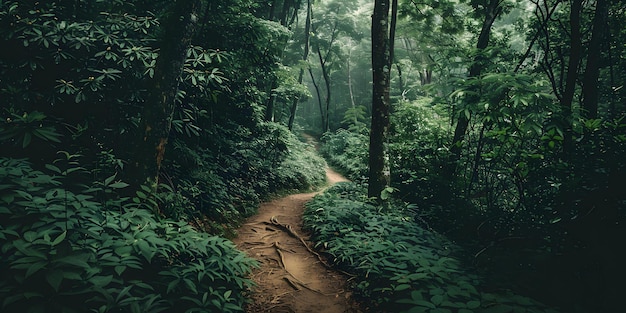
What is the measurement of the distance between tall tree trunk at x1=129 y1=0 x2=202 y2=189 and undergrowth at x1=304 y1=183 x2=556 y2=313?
3.36m

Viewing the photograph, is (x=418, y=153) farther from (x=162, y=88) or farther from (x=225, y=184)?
(x=162, y=88)

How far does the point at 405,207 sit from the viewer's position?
7.21 meters

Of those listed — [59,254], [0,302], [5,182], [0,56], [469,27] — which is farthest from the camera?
[469,27]

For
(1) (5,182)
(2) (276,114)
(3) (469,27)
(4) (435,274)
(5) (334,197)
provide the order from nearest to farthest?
(1) (5,182), (4) (435,274), (5) (334,197), (3) (469,27), (2) (276,114)

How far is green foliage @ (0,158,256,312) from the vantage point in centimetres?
225

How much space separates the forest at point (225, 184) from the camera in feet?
9.41

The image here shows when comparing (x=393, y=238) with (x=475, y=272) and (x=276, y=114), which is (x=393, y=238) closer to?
(x=475, y=272)

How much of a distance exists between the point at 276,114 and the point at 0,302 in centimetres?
1701

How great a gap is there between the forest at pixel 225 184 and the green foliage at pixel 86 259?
0.8 inches

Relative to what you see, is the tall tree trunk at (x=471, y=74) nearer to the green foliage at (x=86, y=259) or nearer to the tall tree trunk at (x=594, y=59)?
the tall tree trunk at (x=594, y=59)

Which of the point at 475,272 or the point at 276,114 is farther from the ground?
the point at 276,114

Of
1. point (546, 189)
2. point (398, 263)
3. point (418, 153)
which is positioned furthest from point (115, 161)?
point (418, 153)

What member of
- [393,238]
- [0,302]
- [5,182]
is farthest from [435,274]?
[5,182]

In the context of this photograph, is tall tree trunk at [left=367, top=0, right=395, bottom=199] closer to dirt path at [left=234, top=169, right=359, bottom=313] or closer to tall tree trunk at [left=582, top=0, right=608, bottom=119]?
dirt path at [left=234, top=169, right=359, bottom=313]
